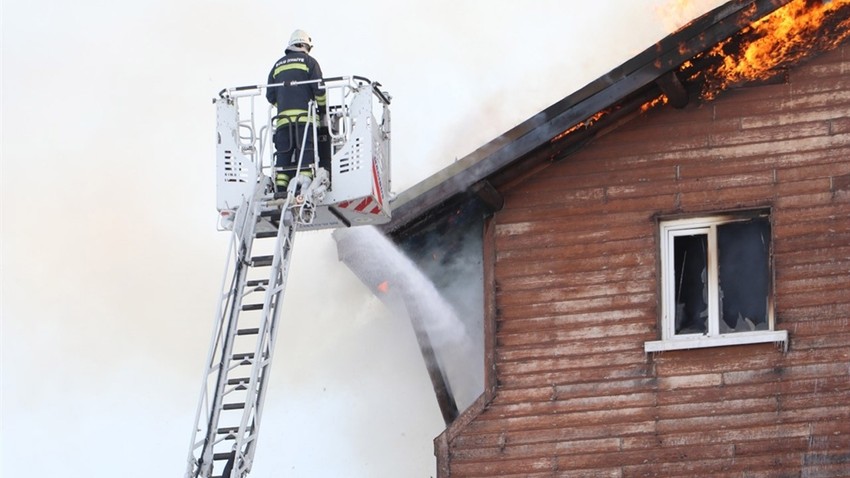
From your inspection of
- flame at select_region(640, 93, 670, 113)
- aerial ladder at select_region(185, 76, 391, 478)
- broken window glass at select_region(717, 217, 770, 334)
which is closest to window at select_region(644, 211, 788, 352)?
broken window glass at select_region(717, 217, 770, 334)

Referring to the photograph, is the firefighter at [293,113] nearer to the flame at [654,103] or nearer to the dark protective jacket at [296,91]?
the dark protective jacket at [296,91]

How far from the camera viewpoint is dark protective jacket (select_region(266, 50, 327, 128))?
41.7 ft

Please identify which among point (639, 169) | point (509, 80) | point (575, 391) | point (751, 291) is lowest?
point (575, 391)

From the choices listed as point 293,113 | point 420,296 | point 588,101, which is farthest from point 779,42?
point 293,113

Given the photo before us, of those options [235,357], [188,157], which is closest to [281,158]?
[235,357]

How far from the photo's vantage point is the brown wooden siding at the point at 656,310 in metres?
13.1

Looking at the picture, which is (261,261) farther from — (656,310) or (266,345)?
(656,310)

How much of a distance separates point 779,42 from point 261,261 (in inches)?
190

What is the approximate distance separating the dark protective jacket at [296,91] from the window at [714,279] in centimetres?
321

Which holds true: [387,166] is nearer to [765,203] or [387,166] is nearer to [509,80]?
[765,203]

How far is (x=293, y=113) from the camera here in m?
12.7

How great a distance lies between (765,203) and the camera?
44.0ft

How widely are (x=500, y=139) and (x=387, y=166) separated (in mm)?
1011

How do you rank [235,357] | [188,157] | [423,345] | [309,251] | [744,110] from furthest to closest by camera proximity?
[188,157]
[309,251]
[423,345]
[744,110]
[235,357]
